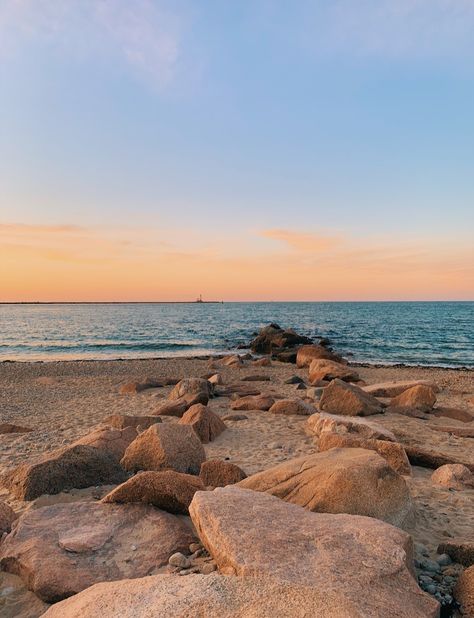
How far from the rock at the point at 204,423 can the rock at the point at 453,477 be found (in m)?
A: 4.26

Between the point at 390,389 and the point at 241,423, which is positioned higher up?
the point at 390,389

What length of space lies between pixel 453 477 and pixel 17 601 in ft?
19.0

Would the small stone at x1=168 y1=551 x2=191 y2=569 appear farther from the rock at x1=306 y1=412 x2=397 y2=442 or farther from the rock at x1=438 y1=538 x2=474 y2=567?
the rock at x1=306 y1=412 x2=397 y2=442

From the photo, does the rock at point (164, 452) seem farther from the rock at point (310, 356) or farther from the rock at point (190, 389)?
the rock at point (310, 356)

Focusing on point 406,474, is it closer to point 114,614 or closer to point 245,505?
point 245,505

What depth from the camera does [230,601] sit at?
2.88m

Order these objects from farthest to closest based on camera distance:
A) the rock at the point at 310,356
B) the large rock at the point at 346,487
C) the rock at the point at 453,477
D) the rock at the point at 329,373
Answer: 1. the rock at the point at 310,356
2. the rock at the point at 329,373
3. the rock at the point at 453,477
4. the large rock at the point at 346,487

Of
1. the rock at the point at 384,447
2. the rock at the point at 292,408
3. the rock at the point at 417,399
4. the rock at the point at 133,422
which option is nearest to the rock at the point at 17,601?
the rock at the point at 384,447

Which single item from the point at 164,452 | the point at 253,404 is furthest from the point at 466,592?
the point at 253,404

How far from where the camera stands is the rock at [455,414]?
1198cm

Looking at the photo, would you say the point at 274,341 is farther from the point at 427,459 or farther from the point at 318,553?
the point at 318,553

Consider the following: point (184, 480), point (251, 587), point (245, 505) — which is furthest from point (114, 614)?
point (184, 480)

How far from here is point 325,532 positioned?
3865 mm

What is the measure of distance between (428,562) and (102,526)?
3171 millimetres
